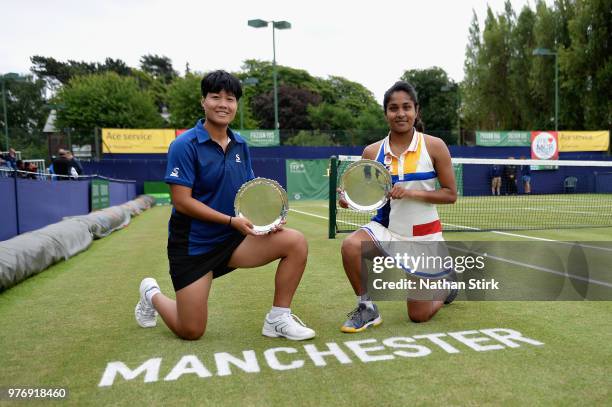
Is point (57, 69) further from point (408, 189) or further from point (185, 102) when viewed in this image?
point (408, 189)

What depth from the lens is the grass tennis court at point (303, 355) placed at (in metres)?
2.75

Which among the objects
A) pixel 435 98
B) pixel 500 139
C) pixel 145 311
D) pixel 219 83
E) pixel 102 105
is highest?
pixel 435 98

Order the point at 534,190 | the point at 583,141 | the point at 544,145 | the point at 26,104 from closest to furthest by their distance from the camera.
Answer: the point at 534,190
the point at 544,145
the point at 583,141
the point at 26,104

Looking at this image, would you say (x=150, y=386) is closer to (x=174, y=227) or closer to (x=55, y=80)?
(x=174, y=227)

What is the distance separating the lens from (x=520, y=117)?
148 ft

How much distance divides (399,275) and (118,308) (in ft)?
10.8

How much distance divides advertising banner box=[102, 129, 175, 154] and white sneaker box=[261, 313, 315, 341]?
25.7 meters

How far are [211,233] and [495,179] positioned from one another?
85.9 ft

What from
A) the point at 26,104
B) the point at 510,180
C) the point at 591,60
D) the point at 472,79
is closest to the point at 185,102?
the point at 472,79

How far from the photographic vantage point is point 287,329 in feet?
12.1

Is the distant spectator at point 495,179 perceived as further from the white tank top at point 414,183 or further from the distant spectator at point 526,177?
the white tank top at point 414,183

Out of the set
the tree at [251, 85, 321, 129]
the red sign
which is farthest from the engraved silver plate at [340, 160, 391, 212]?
the tree at [251, 85, 321, 129]

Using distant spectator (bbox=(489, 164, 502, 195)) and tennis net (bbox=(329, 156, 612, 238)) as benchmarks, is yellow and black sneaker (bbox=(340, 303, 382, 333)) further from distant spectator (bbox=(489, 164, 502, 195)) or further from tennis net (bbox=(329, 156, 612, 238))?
distant spectator (bbox=(489, 164, 502, 195))

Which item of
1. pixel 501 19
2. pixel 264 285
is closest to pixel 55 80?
pixel 501 19
